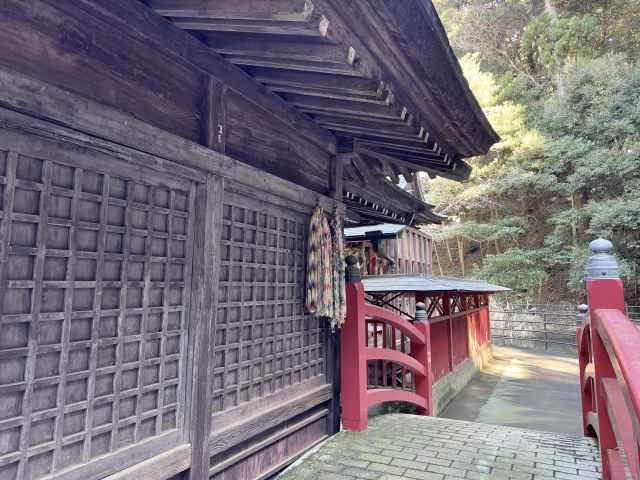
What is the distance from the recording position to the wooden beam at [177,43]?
2.04 m


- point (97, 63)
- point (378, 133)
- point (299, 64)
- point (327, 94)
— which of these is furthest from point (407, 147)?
point (97, 63)

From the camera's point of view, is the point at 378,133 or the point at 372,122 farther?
the point at 378,133

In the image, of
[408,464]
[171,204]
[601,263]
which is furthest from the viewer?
[408,464]

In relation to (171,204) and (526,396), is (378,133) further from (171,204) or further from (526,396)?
(526,396)

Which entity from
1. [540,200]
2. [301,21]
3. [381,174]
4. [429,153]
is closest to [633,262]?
[540,200]

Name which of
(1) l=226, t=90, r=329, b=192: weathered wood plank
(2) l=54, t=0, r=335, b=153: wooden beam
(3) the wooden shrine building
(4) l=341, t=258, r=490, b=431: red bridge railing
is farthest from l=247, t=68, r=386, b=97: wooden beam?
(4) l=341, t=258, r=490, b=431: red bridge railing

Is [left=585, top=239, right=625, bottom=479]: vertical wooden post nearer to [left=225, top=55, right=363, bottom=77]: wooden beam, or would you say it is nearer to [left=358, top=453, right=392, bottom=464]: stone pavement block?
[left=358, top=453, right=392, bottom=464]: stone pavement block

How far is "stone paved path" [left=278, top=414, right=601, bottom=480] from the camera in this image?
123 inches

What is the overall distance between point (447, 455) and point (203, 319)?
8.47 ft

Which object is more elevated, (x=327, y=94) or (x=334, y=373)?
(x=327, y=94)

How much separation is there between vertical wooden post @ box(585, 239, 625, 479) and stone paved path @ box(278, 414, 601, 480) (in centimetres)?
56

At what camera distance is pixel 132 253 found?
7.11ft

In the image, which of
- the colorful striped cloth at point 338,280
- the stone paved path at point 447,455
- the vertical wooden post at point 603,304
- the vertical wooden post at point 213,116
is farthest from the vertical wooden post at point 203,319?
the vertical wooden post at point 603,304

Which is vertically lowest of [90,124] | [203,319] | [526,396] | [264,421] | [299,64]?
[526,396]
